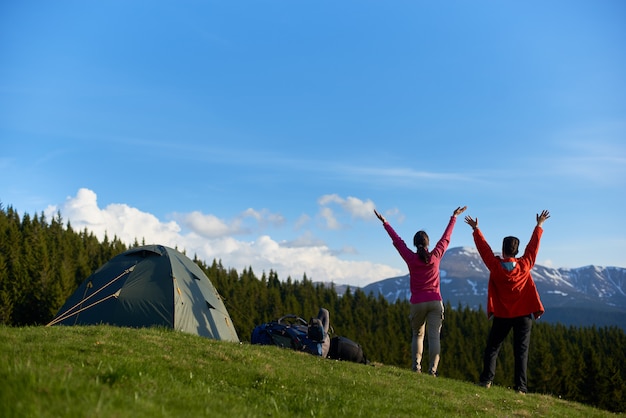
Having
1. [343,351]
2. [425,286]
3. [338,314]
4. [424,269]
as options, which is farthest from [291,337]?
[338,314]

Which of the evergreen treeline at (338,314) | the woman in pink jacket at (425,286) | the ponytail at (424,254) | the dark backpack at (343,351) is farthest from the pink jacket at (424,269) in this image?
the evergreen treeline at (338,314)

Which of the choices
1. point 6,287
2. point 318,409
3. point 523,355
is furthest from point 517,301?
point 6,287

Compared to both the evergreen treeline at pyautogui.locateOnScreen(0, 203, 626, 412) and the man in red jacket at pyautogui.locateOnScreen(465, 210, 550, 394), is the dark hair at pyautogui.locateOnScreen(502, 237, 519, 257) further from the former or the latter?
the evergreen treeline at pyautogui.locateOnScreen(0, 203, 626, 412)

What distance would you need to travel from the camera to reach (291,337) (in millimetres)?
17359

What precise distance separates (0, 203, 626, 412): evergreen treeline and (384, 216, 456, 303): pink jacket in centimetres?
7166

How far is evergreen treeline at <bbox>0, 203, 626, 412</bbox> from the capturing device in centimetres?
8450

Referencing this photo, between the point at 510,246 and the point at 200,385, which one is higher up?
the point at 510,246

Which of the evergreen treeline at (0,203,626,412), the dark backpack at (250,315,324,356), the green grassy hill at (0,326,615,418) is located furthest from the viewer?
the evergreen treeline at (0,203,626,412)

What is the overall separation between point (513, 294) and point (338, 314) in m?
137

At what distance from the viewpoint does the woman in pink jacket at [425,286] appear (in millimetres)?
14172

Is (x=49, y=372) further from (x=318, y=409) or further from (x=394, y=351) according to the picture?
(x=394, y=351)

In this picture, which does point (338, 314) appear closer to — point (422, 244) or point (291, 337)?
point (291, 337)

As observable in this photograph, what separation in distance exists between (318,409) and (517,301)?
7.97 meters

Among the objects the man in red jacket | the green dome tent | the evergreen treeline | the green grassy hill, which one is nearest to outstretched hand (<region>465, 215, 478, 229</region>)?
the man in red jacket
